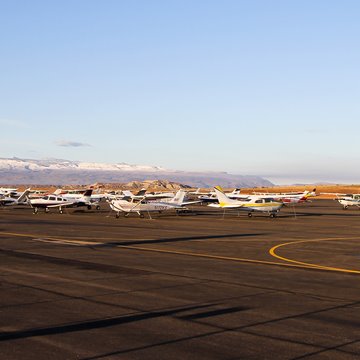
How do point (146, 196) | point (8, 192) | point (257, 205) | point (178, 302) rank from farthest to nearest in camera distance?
point (8, 192) < point (146, 196) < point (257, 205) < point (178, 302)

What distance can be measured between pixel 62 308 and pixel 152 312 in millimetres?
2258

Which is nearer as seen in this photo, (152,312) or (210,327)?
(210,327)

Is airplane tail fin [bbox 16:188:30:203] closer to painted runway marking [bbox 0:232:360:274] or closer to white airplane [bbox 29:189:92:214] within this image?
white airplane [bbox 29:189:92:214]

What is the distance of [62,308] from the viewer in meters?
13.9

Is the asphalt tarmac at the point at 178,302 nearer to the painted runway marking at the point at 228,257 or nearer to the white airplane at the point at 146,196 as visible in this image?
the painted runway marking at the point at 228,257

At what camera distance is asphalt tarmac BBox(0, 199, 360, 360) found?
10.6 meters

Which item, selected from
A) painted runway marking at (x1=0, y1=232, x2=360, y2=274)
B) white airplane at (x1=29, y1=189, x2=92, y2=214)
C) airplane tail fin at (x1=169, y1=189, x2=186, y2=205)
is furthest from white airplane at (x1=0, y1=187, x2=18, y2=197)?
painted runway marking at (x1=0, y1=232, x2=360, y2=274)

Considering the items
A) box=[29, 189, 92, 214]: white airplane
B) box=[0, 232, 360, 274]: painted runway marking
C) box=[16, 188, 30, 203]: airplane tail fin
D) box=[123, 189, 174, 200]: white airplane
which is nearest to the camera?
box=[0, 232, 360, 274]: painted runway marking

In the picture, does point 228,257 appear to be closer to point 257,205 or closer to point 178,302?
point 178,302

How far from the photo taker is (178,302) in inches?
582

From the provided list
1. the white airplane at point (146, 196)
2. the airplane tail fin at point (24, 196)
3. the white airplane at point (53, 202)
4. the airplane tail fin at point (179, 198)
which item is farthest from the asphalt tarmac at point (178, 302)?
the airplane tail fin at point (24, 196)

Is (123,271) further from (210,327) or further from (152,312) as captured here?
(210,327)

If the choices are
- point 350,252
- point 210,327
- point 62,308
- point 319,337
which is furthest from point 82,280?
point 350,252

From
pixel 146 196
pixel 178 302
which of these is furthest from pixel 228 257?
pixel 146 196
